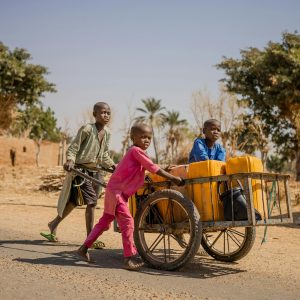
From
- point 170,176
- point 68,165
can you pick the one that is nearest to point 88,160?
point 68,165

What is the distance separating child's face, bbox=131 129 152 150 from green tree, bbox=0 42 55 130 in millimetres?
20907

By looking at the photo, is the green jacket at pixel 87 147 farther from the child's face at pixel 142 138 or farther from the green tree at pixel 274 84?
the green tree at pixel 274 84

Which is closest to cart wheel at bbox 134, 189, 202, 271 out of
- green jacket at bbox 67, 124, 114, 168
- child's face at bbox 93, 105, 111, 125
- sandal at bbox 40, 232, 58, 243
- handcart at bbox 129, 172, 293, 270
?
handcart at bbox 129, 172, 293, 270

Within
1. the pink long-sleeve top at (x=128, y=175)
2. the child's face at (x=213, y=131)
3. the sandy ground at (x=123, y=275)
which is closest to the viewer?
the sandy ground at (x=123, y=275)

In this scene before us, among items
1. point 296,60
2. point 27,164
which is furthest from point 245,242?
point 27,164

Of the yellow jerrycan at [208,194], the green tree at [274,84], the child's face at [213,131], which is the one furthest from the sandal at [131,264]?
the green tree at [274,84]

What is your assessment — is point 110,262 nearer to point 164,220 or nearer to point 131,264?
point 131,264

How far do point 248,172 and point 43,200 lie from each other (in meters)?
11.7

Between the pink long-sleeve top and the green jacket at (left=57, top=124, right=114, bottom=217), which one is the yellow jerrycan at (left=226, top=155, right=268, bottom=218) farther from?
the green jacket at (left=57, top=124, right=114, bottom=217)

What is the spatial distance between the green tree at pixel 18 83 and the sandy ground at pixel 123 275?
18959mm

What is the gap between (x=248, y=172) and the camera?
421 cm

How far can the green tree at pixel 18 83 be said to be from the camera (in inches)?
947

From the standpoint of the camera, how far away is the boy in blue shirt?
5281mm

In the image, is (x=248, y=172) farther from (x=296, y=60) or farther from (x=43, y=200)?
(x=296, y=60)
